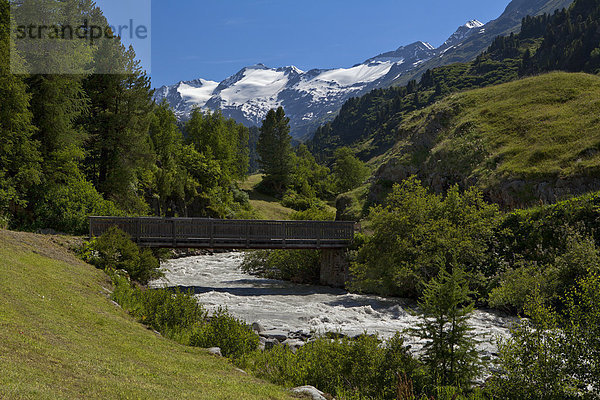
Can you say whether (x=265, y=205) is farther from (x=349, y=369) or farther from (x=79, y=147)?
(x=349, y=369)

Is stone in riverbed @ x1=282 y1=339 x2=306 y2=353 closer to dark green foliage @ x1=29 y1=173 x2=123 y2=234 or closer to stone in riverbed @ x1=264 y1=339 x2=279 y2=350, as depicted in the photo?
stone in riverbed @ x1=264 y1=339 x2=279 y2=350

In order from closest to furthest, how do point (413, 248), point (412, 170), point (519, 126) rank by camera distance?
point (413, 248)
point (519, 126)
point (412, 170)

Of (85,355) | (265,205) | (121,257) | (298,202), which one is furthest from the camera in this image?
(298,202)

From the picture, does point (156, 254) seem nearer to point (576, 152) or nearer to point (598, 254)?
point (598, 254)

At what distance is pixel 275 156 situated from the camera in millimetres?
94938

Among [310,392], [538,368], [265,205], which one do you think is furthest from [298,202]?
[538,368]

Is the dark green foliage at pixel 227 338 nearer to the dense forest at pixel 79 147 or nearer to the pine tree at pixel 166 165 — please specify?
the dense forest at pixel 79 147

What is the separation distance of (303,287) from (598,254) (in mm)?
17900

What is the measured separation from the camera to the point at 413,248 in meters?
23.8

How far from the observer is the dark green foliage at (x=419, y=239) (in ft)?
77.7

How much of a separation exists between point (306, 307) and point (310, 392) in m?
13.3

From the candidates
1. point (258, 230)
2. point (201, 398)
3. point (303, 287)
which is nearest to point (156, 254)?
point (258, 230)

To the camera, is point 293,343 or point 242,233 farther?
point 242,233

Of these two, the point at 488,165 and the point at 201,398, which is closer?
the point at 201,398
